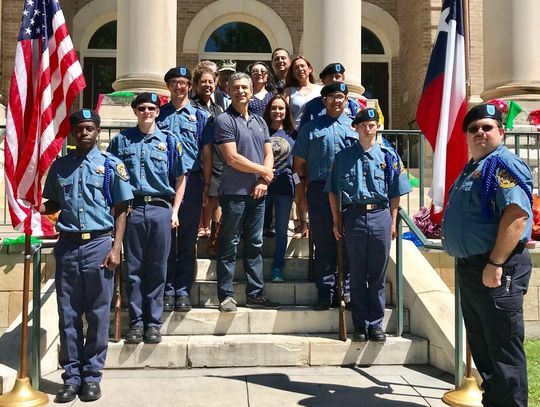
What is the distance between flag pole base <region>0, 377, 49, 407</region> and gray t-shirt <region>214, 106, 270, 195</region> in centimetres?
221

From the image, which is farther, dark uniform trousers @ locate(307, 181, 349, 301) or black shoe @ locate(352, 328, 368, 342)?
dark uniform trousers @ locate(307, 181, 349, 301)

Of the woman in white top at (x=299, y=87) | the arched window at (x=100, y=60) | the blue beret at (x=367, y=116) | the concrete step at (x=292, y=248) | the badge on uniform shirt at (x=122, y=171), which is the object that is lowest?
the concrete step at (x=292, y=248)

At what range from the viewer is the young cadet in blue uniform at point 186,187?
521cm

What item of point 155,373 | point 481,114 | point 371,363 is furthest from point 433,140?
point 155,373

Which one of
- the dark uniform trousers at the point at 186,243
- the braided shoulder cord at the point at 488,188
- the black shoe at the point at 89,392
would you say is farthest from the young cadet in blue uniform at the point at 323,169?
the black shoe at the point at 89,392

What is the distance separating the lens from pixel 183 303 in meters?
5.23

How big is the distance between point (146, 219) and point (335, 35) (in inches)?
221

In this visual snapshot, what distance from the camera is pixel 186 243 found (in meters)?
5.23

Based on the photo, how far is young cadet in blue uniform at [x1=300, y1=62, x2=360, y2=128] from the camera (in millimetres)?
5512

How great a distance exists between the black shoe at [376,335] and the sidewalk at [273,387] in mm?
250

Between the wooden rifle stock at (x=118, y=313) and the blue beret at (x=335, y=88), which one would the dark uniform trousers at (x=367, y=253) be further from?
the wooden rifle stock at (x=118, y=313)

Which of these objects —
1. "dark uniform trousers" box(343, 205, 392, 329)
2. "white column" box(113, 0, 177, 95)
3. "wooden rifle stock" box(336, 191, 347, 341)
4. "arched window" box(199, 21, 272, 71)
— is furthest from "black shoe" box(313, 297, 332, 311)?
"arched window" box(199, 21, 272, 71)

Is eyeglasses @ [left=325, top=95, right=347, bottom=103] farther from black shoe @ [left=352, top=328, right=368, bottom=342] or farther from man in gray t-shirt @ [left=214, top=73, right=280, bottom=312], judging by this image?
black shoe @ [left=352, top=328, right=368, bottom=342]

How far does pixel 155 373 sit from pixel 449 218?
275 cm
